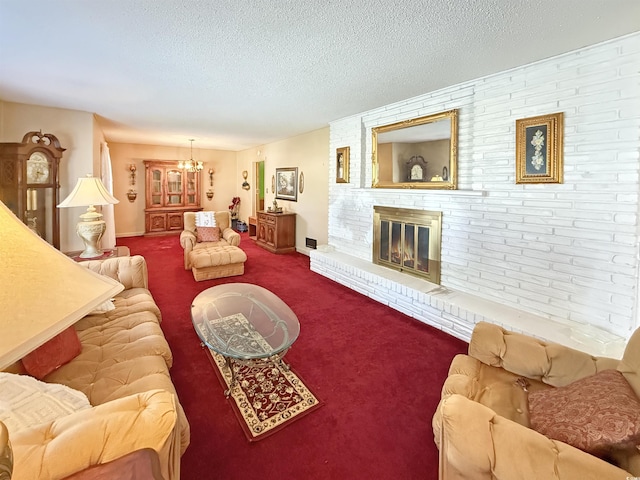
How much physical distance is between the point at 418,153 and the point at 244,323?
9.01ft

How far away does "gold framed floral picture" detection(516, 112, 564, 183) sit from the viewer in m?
2.48

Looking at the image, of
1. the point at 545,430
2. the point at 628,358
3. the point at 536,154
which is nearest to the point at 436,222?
the point at 536,154

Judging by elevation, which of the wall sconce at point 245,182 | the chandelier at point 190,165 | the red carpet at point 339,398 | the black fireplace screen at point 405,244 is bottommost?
the red carpet at point 339,398

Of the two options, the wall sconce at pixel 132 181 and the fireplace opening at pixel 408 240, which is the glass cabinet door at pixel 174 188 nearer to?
the wall sconce at pixel 132 181

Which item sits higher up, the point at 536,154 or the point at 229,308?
the point at 536,154

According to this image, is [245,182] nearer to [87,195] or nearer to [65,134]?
[65,134]

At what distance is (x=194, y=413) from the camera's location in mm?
1926

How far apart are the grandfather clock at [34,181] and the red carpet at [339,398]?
174cm

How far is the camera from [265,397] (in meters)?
2.06

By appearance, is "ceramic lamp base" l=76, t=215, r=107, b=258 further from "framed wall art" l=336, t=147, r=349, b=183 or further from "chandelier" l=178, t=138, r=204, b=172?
"chandelier" l=178, t=138, r=204, b=172

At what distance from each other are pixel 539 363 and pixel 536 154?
6.04 feet

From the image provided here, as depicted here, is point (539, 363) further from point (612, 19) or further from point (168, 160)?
point (168, 160)

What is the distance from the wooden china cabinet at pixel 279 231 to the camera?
6.25m

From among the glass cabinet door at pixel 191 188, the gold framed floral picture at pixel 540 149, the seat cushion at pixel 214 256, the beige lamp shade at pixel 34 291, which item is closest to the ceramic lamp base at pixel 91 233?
the seat cushion at pixel 214 256
